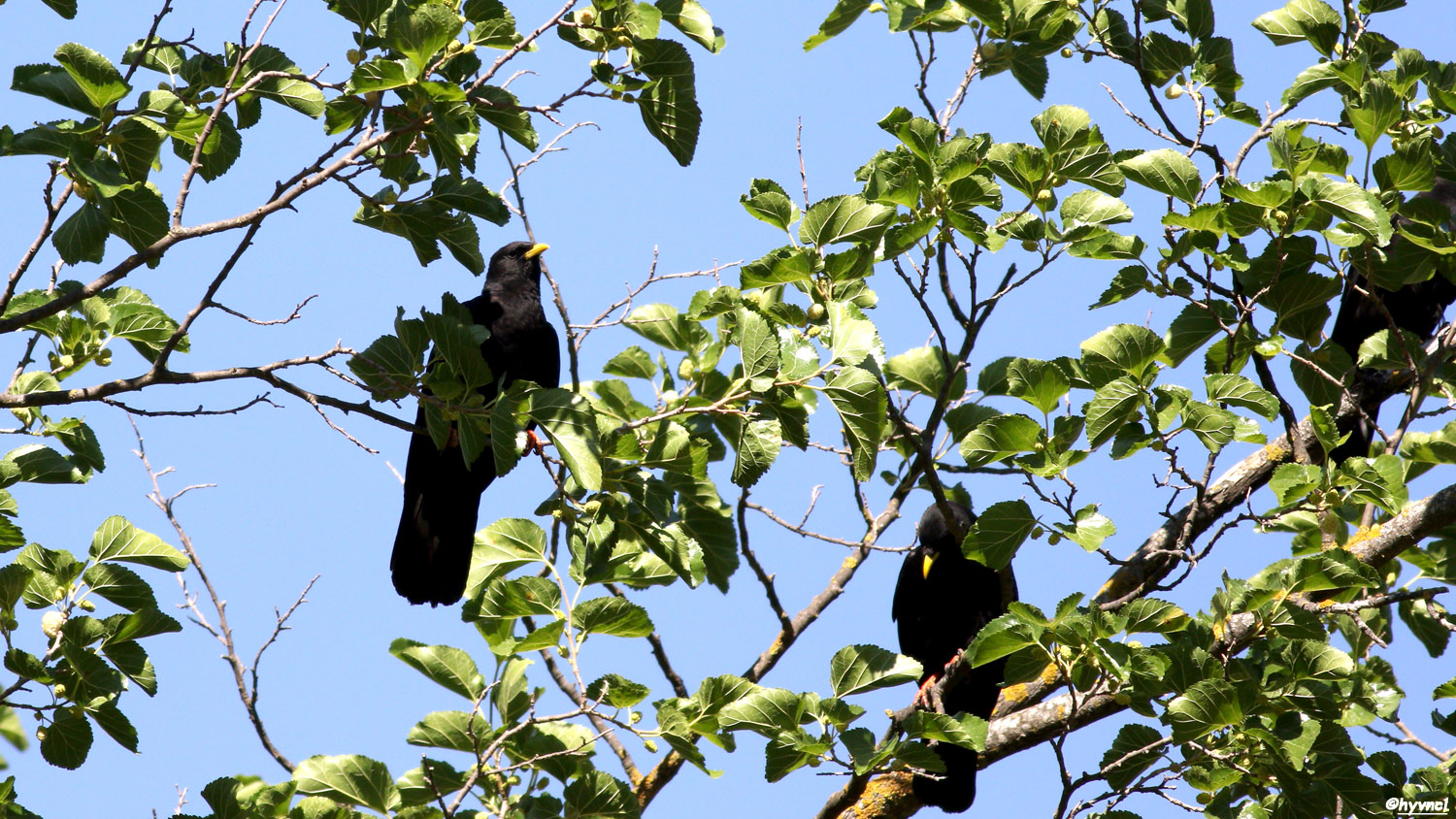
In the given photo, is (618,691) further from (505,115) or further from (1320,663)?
(1320,663)

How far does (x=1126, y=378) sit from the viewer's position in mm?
2980

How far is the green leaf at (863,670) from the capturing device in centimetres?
284

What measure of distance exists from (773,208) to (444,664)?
1399 mm

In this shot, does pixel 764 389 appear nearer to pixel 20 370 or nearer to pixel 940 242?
pixel 940 242

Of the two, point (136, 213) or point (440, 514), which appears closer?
point (136, 213)

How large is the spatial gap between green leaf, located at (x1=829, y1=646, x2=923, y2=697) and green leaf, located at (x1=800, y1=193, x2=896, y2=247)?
3.37 ft

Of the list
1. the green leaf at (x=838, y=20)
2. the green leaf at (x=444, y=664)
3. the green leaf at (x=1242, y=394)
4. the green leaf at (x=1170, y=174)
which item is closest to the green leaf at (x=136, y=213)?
the green leaf at (x=444, y=664)

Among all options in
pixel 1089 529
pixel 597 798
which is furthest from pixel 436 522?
pixel 1089 529

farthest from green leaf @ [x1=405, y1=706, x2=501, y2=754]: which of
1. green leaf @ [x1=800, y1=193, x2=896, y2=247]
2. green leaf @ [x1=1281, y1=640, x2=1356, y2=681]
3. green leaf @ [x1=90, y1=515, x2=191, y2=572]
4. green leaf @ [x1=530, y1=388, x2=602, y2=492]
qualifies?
green leaf @ [x1=1281, y1=640, x2=1356, y2=681]

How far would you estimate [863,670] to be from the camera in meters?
2.84

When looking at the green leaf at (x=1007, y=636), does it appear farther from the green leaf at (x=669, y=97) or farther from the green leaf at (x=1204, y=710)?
the green leaf at (x=669, y=97)

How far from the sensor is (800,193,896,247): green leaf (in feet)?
9.16

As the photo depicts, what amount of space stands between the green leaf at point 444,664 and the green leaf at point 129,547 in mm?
682

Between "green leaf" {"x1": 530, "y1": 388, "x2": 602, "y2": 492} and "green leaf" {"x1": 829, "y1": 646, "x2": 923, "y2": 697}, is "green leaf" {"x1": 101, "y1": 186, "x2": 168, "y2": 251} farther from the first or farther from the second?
"green leaf" {"x1": 829, "y1": 646, "x2": 923, "y2": 697}
